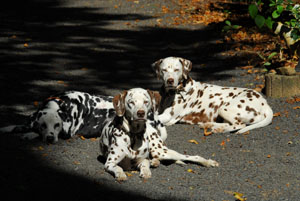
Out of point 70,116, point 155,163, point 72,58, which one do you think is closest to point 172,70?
point 70,116

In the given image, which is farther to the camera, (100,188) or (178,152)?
(178,152)

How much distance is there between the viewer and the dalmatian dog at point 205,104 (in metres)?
9.11

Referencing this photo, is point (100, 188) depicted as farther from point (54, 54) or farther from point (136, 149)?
point (54, 54)

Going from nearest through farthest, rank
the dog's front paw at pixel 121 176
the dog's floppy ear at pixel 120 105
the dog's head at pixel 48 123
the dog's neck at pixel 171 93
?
the dog's front paw at pixel 121 176, the dog's floppy ear at pixel 120 105, the dog's head at pixel 48 123, the dog's neck at pixel 171 93

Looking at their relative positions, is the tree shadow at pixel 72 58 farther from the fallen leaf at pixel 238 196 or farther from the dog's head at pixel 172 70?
the dog's head at pixel 172 70

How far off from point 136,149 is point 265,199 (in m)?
1.75

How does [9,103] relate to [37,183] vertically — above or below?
below

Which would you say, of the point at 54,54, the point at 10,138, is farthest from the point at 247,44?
the point at 10,138

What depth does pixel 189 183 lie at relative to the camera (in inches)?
267

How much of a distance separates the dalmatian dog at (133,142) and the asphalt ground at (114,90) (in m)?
0.14

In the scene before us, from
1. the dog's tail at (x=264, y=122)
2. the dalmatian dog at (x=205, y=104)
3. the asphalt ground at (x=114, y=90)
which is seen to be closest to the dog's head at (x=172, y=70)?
the dalmatian dog at (x=205, y=104)

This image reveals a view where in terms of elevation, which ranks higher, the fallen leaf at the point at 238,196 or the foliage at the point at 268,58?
the fallen leaf at the point at 238,196

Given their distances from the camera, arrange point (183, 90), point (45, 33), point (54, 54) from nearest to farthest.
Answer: point (183, 90)
point (54, 54)
point (45, 33)

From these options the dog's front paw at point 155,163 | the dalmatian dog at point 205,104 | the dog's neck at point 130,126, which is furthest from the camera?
the dalmatian dog at point 205,104
